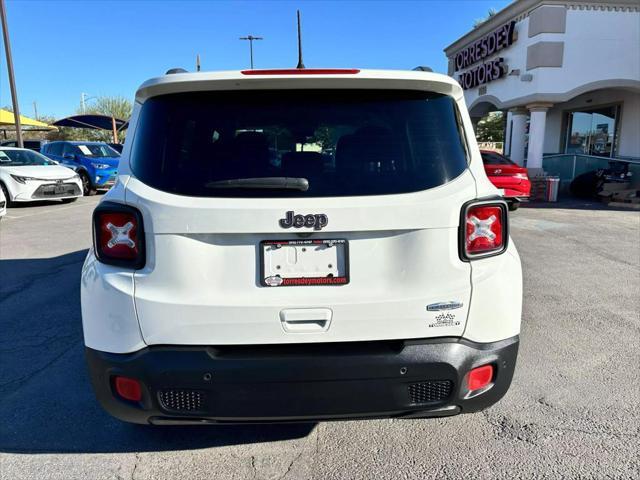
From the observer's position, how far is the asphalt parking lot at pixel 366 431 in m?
2.44

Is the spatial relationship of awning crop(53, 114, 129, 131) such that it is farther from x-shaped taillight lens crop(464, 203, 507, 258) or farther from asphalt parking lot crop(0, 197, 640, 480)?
x-shaped taillight lens crop(464, 203, 507, 258)

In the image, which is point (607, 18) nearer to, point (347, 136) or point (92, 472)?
point (347, 136)

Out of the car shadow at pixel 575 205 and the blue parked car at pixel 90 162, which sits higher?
the blue parked car at pixel 90 162

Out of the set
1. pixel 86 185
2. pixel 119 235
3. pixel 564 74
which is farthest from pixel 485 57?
pixel 119 235

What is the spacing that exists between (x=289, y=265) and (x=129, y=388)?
0.88 metres

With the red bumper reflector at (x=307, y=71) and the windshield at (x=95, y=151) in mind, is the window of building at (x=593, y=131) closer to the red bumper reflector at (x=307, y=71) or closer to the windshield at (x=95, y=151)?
the windshield at (x=95, y=151)

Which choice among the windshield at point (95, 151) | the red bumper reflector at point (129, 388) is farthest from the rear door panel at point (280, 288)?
the windshield at point (95, 151)

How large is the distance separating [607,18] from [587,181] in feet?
14.9

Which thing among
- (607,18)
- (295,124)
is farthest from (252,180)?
(607,18)

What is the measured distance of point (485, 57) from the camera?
16.6 m

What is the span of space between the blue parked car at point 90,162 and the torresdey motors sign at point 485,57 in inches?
493

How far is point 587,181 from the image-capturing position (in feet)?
48.6

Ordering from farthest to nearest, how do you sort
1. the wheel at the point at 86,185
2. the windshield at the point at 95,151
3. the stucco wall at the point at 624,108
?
the windshield at the point at 95,151, the wheel at the point at 86,185, the stucco wall at the point at 624,108

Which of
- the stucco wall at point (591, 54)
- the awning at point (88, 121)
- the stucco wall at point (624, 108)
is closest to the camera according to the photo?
the stucco wall at point (591, 54)
